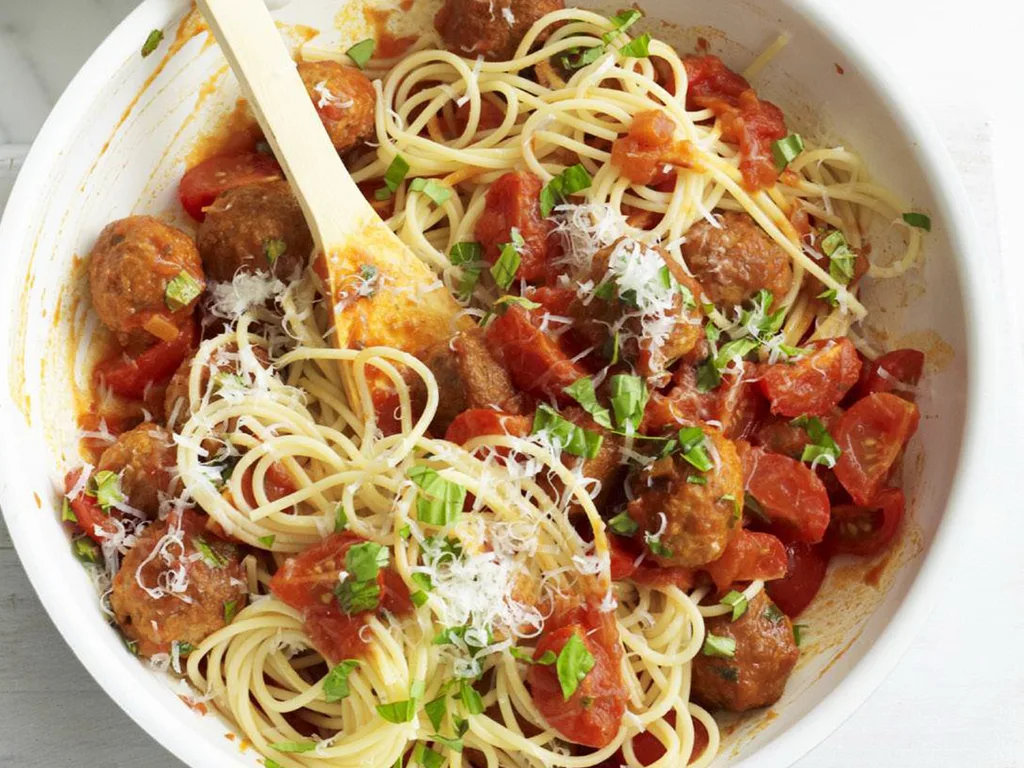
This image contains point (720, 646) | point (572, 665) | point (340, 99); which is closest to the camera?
point (572, 665)

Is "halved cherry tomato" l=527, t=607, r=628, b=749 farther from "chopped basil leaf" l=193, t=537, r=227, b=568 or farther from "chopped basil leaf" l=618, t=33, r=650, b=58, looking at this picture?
"chopped basil leaf" l=618, t=33, r=650, b=58

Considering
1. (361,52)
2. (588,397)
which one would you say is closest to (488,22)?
(361,52)

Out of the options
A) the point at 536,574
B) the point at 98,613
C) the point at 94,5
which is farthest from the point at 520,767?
the point at 94,5

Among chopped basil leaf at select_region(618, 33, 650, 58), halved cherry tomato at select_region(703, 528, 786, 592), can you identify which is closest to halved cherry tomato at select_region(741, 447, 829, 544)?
halved cherry tomato at select_region(703, 528, 786, 592)

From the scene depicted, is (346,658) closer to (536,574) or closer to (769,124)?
(536,574)

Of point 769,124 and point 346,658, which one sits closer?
point 346,658

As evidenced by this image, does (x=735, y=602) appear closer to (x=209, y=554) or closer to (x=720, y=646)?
(x=720, y=646)

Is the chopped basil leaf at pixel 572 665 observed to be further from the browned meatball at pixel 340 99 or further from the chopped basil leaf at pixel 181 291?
the browned meatball at pixel 340 99
